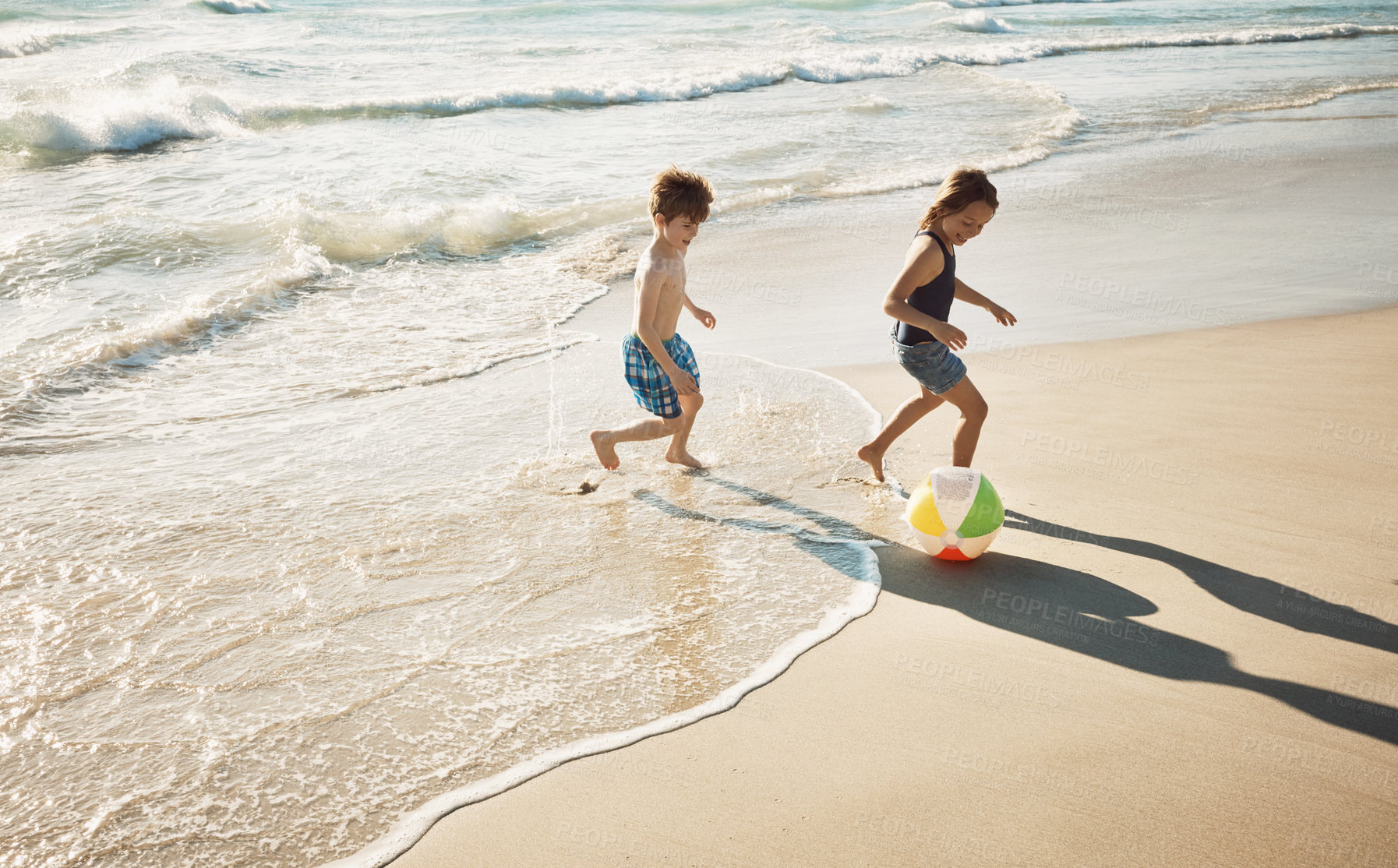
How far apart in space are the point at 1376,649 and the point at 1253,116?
14702 mm

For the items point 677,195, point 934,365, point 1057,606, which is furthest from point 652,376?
point 1057,606

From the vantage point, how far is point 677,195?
4.29m

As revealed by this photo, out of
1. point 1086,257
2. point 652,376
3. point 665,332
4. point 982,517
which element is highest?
point 1086,257

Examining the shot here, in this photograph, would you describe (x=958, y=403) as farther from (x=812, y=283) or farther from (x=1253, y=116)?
(x=1253, y=116)

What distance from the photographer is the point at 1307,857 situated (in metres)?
2.38

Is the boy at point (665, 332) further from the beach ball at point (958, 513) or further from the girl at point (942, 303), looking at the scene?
the beach ball at point (958, 513)

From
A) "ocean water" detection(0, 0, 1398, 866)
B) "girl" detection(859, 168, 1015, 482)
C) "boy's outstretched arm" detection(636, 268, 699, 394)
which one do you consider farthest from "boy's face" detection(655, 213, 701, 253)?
"ocean water" detection(0, 0, 1398, 866)

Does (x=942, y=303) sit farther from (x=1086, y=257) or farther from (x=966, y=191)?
(x=1086, y=257)

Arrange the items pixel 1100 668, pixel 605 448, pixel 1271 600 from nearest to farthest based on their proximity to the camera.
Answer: pixel 1100 668, pixel 1271 600, pixel 605 448

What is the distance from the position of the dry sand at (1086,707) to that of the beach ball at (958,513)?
0.13 meters

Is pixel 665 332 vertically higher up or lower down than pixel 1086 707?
higher up

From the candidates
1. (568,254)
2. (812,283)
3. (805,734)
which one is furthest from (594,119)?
(805,734)

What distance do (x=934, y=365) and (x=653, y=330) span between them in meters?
1.33

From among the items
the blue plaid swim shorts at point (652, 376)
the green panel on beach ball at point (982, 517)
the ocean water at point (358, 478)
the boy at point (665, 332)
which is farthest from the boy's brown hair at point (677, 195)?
the green panel on beach ball at point (982, 517)
